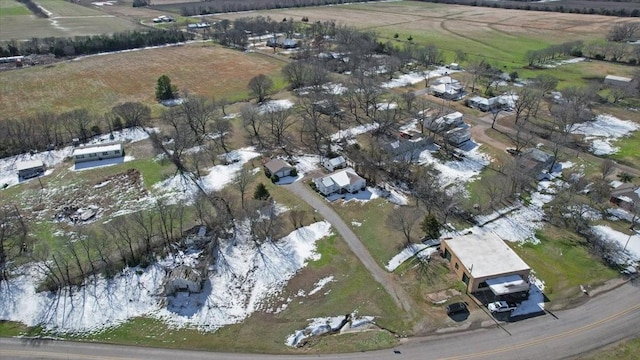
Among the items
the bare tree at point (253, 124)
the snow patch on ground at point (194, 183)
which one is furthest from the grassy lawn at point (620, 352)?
the bare tree at point (253, 124)

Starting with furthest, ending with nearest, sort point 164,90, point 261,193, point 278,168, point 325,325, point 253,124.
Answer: point 164,90 < point 253,124 < point 278,168 < point 261,193 < point 325,325

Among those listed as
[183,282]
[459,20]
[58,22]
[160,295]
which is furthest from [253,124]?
[58,22]

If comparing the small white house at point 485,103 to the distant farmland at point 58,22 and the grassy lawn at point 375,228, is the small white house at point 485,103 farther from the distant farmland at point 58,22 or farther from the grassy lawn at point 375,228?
the distant farmland at point 58,22

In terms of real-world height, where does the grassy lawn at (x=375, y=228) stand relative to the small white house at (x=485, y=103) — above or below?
below

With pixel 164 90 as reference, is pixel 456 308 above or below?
below

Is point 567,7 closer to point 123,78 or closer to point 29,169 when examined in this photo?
point 123,78

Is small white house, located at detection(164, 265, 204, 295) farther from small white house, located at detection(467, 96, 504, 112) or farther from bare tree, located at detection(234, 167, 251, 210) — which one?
small white house, located at detection(467, 96, 504, 112)
